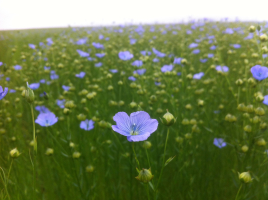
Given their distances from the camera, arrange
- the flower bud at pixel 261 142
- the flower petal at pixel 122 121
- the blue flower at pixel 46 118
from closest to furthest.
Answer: the flower petal at pixel 122 121 → the flower bud at pixel 261 142 → the blue flower at pixel 46 118

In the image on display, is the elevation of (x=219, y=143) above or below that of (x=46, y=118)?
below

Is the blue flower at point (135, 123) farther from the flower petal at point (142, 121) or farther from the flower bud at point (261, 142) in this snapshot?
the flower bud at point (261, 142)

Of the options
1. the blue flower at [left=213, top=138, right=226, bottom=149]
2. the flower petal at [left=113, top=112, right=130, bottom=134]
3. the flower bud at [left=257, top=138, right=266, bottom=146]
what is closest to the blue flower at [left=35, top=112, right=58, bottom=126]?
the flower petal at [left=113, top=112, right=130, bottom=134]

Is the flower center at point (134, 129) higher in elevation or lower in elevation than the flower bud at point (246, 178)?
higher

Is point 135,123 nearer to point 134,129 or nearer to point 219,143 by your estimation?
point 134,129

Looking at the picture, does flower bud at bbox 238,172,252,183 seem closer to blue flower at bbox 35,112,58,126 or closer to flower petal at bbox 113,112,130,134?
flower petal at bbox 113,112,130,134

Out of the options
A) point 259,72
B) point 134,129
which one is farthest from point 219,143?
point 134,129

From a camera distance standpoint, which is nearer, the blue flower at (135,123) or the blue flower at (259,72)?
the blue flower at (135,123)

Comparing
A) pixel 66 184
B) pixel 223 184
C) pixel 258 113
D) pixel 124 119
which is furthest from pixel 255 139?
pixel 66 184

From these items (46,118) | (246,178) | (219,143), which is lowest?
(219,143)

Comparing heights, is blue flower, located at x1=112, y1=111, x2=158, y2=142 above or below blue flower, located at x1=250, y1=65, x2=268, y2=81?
below

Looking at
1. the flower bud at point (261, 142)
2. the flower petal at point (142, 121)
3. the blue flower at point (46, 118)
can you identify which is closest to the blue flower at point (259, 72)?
the flower bud at point (261, 142)
